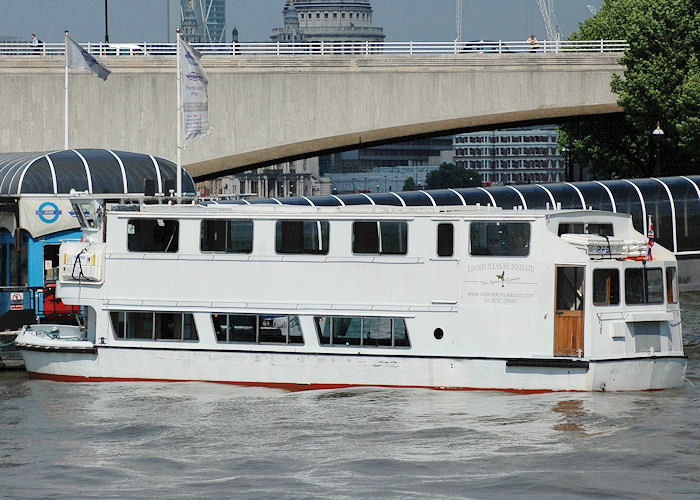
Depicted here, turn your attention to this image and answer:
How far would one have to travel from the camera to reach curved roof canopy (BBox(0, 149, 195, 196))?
135 ft

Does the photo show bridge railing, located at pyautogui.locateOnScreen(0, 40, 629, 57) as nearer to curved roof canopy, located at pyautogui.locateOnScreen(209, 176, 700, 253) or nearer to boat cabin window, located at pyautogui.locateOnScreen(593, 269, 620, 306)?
curved roof canopy, located at pyautogui.locateOnScreen(209, 176, 700, 253)

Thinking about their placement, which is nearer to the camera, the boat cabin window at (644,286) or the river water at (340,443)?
the river water at (340,443)

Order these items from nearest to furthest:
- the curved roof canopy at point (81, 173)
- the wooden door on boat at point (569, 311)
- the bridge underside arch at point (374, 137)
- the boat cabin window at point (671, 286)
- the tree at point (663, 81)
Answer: the wooden door on boat at point (569, 311) → the boat cabin window at point (671, 286) → the curved roof canopy at point (81, 173) → the bridge underside arch at point (374, 137) → the tree at point (663, 81)

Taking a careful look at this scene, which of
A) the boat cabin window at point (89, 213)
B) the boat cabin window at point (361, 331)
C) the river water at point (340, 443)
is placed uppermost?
the boat cabin window at point (89, 213)

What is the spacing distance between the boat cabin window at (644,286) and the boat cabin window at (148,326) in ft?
38.2

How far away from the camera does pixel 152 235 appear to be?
34.6 m

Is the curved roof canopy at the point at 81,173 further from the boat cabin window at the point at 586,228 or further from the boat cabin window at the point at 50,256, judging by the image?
the boat cabin window at the point at 586,228

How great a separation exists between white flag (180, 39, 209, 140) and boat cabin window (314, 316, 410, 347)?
837 centimetres

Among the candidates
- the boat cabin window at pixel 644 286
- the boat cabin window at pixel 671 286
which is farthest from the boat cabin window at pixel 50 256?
the boat cabin window at pixel 671 286

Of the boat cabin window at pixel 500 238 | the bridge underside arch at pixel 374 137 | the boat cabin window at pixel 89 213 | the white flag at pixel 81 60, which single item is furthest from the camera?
the bridge underside arch at pixel 374 137

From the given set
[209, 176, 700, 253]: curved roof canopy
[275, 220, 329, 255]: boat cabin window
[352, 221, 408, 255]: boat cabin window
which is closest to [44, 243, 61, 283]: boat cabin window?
[275, 220, 329, 255]: boat cabin window

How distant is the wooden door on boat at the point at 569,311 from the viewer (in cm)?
3225

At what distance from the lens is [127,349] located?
34.4 metres

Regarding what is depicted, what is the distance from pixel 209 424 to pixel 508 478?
7843mm
